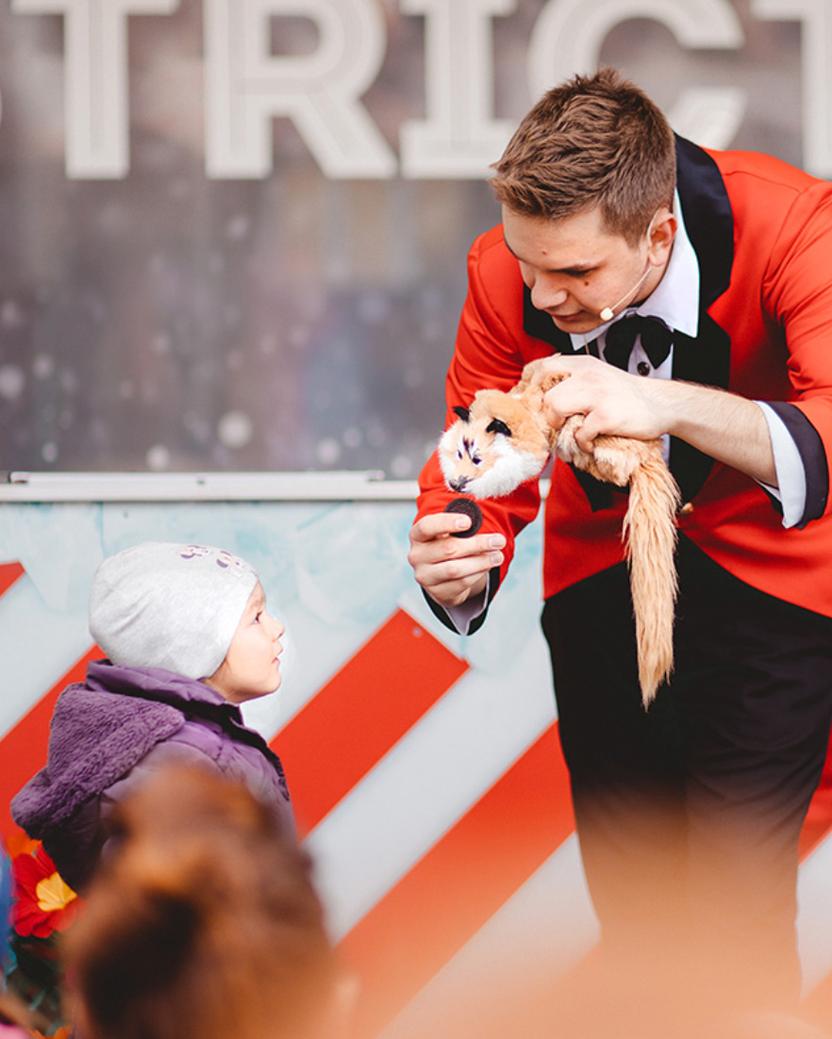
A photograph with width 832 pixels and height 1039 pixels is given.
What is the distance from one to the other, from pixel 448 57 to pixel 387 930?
1303 mm

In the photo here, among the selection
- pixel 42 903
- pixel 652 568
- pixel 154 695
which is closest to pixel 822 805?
pixel 652 568

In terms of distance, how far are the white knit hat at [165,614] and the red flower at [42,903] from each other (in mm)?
389

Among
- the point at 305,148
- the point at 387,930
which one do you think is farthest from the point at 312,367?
the point at 387,930

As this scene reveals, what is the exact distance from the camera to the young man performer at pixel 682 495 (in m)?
1.48

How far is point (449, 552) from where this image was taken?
155cm

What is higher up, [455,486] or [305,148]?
[305,148]

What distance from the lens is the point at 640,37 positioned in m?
2.07

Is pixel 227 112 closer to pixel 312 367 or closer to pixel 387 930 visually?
pixel 312 367

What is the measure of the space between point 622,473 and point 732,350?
0.95 feet

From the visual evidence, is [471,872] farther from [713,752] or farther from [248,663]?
[248,663]

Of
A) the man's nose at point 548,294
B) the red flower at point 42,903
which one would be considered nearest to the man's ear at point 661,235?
the man's nose at point 548,294

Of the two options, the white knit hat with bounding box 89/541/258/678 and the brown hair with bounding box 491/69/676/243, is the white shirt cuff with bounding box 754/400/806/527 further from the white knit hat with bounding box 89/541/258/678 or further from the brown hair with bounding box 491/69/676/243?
the white knit hat with bounding box 89/541/258/678

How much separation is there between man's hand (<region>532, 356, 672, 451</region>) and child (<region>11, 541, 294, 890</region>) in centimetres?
47

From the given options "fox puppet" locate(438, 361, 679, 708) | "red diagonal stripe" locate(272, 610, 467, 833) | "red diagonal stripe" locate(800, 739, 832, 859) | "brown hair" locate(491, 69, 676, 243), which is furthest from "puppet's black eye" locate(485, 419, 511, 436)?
"red diagonal stripe" locate(272, 610, 467, 833)
